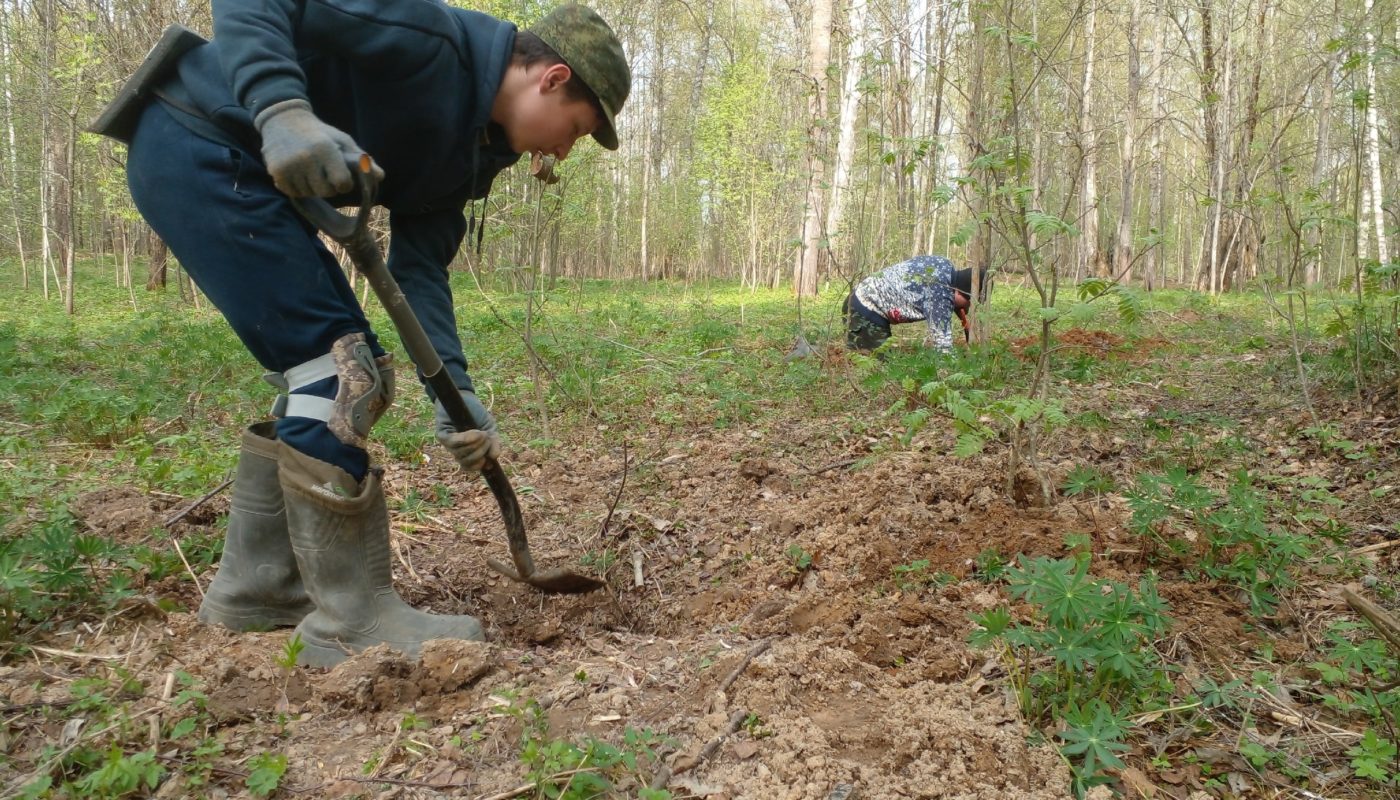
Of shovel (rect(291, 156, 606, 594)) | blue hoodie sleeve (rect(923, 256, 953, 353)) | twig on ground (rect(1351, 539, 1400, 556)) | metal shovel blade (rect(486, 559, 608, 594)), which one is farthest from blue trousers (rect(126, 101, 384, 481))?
blue hoodie sleeve (rect(923, 256, 953, 353))

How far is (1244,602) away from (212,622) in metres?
2.73

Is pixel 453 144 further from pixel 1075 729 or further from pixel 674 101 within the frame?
pixel 674 101

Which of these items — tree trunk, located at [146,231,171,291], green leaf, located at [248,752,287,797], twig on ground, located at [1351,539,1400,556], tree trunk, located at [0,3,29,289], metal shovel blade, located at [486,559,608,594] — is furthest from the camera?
tree trunk, located at [146,231,171,291]

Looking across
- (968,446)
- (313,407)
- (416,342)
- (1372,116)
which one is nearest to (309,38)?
(416,342)

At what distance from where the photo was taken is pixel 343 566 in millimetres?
1913

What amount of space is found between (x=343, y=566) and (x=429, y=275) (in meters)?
0.93

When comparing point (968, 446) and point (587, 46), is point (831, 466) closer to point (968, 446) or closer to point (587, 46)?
point (968, 446)

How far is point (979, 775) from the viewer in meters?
1.40

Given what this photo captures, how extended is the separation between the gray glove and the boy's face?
2.48 ft

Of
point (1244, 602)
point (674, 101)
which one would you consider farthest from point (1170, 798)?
point (674, 101)

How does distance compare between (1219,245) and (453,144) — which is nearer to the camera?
(453,144)

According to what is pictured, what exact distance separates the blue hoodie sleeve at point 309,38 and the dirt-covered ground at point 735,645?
126cm

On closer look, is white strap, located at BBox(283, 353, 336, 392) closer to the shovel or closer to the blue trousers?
the blue trousers

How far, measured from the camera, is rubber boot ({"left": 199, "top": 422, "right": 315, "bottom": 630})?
79.2 inches
